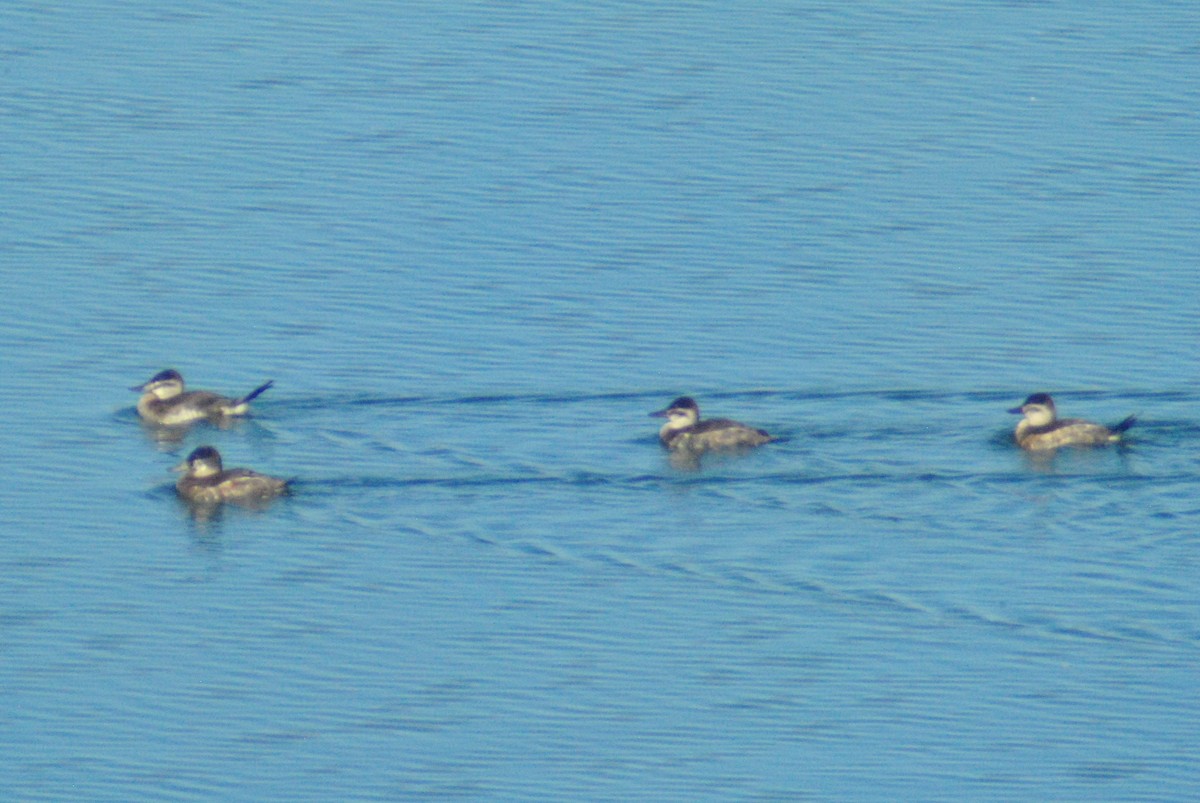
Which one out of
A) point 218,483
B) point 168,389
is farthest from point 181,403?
point 218,483

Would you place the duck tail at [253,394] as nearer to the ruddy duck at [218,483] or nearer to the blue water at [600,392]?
the blue water at [600,392]

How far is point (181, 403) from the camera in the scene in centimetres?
2089

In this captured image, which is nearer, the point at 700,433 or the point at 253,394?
the point at 700,433

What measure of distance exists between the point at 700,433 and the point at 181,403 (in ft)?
13.3

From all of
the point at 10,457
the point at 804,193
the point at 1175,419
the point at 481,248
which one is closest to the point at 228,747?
the point at 10,457

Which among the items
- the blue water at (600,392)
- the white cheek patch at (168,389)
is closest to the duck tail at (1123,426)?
the blue water at (600,392)

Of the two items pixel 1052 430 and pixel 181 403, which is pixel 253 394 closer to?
pixel 181 403

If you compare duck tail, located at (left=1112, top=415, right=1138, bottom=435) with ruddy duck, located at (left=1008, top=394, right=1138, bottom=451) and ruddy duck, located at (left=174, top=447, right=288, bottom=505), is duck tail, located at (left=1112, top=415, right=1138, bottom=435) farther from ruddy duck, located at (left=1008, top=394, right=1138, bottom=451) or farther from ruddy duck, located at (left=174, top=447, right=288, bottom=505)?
ruddy duck, located at (left=174, top=447, right=288, bottom=505)

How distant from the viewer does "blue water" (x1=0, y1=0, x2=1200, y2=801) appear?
15.2 m

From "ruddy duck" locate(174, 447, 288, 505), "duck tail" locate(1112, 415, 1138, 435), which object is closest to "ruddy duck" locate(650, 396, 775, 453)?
"duck tail" locate(1112, 415, 1138, 435)

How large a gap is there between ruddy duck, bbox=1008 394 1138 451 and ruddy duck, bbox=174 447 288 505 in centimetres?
539

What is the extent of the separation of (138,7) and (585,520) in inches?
652

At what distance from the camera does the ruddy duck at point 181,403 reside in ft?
68.5

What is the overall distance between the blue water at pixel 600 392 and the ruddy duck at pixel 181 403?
146mm
